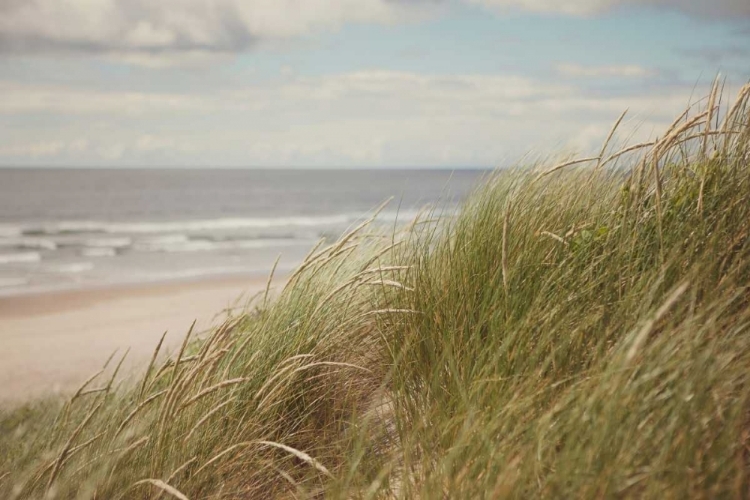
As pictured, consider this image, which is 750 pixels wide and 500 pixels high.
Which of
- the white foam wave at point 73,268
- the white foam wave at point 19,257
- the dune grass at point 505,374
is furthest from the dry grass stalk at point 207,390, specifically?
the white foam wave at point 19,257

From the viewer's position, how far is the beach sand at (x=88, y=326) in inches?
358

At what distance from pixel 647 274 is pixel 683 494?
853 millimetres

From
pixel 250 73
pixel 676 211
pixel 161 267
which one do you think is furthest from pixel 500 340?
pixel 250 73

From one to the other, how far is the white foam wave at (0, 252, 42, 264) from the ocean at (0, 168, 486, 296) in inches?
1.3

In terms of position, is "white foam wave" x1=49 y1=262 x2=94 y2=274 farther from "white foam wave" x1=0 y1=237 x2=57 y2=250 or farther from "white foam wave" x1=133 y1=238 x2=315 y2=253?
"white foam wave" x1=0 y1=237 x2=57 y2=250

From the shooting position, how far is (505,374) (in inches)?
73.2

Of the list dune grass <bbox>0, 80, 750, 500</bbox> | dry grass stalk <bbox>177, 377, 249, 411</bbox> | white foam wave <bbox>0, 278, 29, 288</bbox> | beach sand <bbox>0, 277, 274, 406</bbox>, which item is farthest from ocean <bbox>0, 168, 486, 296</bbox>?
beach sand <bbox>0, 277, 274, 406</bbox>

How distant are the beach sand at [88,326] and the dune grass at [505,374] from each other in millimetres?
5294

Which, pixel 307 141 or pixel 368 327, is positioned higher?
pixel 307 141

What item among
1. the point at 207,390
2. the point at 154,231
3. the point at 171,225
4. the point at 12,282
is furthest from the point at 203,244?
the point at 207,390

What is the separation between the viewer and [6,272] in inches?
701

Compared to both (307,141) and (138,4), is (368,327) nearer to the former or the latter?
(138,4)

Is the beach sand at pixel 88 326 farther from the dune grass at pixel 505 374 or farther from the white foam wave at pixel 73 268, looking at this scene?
the dune grass at pixel 505 374

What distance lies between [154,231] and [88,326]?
19091 millimetres
